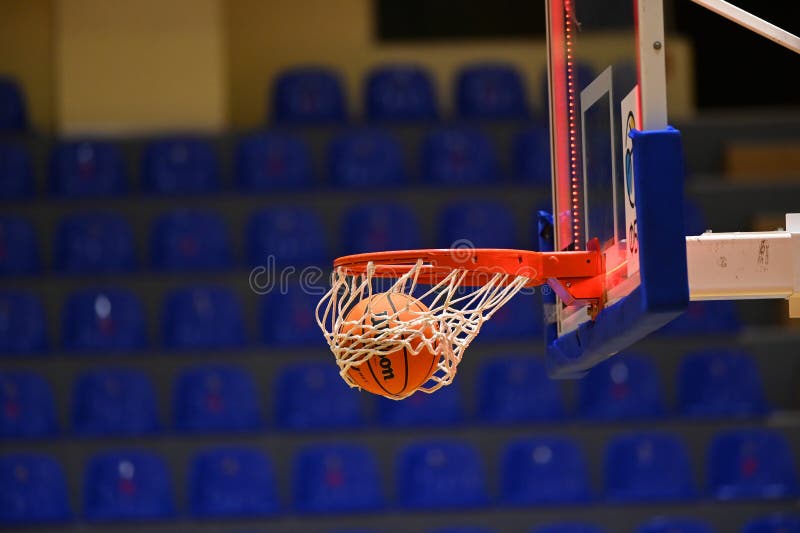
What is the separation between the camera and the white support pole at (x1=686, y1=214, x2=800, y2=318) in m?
2.82

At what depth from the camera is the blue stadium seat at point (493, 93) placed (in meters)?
7.77

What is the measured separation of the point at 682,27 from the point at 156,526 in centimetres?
475

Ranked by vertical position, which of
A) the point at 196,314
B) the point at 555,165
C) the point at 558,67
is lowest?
the point at 196,314

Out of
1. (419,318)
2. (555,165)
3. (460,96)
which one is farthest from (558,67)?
(460,96)

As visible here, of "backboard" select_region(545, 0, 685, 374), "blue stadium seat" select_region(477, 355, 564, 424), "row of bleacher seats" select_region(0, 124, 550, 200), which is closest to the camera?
"backboard" select_region(545, 0, 685, 374)

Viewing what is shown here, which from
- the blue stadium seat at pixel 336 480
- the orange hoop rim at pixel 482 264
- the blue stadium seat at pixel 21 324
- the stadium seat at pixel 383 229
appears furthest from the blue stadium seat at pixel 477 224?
the orange hoop rim at pixel 482 264

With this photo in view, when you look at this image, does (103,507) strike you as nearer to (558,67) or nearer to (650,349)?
(650,349)

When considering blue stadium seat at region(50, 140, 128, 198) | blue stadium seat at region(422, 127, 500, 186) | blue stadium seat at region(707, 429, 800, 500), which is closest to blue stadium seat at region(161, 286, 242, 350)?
blue stadium seat at region(50, 140, 128, 198)

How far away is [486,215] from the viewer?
6.88 meters

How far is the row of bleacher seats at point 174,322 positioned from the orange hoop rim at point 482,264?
3.32 metres

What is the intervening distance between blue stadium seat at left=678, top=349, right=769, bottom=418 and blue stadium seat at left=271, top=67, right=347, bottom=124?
2586 millimetres

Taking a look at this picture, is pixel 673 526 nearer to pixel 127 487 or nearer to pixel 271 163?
pixel 127 487

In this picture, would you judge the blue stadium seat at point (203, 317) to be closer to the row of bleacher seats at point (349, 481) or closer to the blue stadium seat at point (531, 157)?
the row of bleacher seats at point (349, 481)

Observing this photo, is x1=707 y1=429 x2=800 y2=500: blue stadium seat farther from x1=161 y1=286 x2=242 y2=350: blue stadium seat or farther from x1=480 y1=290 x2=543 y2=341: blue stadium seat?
x1=161 y1=286 x2=242 y2=350: blue stadium seat
